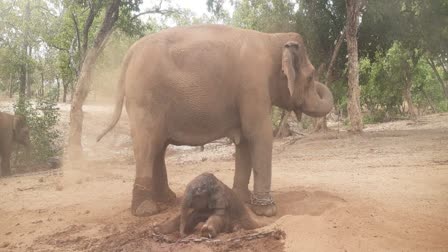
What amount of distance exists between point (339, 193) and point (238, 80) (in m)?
2.21

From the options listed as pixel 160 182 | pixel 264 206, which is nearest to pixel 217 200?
pixel 264 206

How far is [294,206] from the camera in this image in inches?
227

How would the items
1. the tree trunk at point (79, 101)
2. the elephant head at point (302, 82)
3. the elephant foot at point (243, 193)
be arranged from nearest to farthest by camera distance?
1. the elephant head at point (302, 82)
2. the elephant foot at point (243, 193)
3. the tree trunk at point (79, 101)

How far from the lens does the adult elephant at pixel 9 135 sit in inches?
484

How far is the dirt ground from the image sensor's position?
437cm

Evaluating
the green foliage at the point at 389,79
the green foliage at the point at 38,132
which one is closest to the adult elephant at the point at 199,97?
the green foliage at the point at 38,132

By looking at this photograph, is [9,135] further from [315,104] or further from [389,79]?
[389,79]

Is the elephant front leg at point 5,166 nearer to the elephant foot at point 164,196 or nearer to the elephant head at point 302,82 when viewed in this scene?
the elephant foot at point 164,196

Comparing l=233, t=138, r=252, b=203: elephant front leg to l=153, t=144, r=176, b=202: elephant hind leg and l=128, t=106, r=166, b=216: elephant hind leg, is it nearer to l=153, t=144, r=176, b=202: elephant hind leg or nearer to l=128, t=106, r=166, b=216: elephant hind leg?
l=153, t=144, r=176, b=202: elephant hind leg

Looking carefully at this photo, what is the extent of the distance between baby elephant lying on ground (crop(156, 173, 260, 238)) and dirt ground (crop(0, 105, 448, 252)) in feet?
0.73

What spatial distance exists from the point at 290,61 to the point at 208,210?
229 cm

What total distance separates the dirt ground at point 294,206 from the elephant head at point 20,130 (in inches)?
81.4

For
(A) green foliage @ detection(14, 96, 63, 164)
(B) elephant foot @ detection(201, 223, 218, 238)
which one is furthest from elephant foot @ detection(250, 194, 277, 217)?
(A) green foliage @ detection(14, 96, 63, 164)

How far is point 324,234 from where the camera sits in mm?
4410
